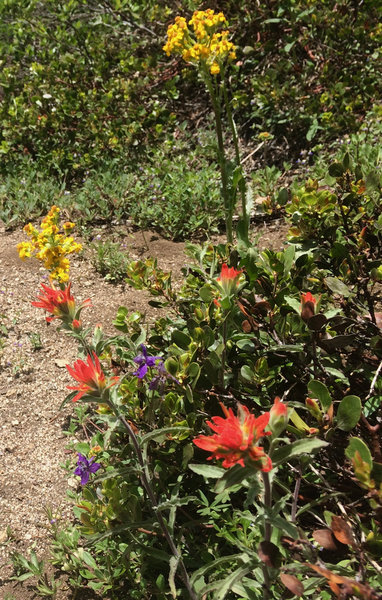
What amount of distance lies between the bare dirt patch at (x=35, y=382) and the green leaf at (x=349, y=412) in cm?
120

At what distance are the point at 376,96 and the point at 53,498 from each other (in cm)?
355

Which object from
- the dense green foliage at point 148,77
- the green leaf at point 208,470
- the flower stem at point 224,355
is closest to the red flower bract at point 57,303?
the flower stem at point 224,355

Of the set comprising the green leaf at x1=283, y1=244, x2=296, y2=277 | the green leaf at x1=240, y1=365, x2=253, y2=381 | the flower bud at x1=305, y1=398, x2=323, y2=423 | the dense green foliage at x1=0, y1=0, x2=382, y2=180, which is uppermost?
the dense green foliage at x1=0, y1=0, x2=382, y2=180

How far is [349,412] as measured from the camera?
4.25ft

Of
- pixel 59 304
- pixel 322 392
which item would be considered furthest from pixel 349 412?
pixel 59 304

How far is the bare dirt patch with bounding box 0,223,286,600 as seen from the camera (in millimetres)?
2064

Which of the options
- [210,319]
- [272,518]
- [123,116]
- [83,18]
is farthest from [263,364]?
[83,18]

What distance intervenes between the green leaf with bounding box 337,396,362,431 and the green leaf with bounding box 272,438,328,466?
0.23 meters

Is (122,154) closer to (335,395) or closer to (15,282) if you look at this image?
(15,282)

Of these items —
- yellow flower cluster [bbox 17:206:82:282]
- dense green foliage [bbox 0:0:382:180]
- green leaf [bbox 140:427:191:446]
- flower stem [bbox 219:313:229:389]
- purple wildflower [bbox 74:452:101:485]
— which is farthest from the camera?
dense green foliage [bbox 0:0:382:180]

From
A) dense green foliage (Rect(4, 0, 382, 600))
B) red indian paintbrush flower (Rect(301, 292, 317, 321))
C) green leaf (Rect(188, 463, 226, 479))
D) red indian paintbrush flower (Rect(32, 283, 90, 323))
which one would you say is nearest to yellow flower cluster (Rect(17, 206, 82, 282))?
dense green foliage (Rect(4, 0, 382, 600))

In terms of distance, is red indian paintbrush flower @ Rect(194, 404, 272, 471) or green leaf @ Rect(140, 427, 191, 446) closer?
red indian paintbrush flower @ Rect(194, 404, 272, 471)

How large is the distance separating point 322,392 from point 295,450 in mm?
300

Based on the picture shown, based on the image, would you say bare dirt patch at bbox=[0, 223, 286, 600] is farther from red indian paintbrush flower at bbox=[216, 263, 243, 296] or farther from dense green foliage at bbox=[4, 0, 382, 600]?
red indian paintbrush flower at bbox=[216, 263, 243, 296]
